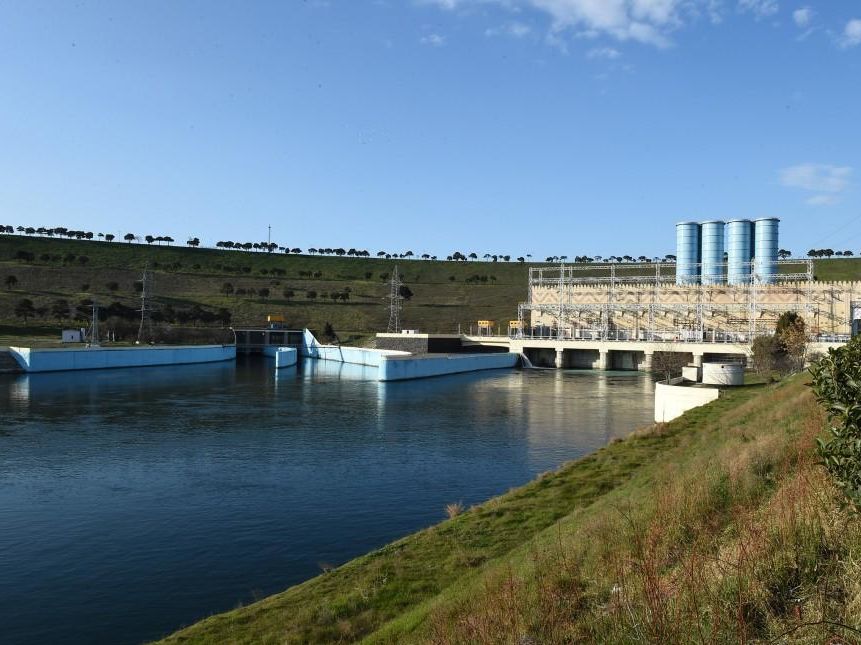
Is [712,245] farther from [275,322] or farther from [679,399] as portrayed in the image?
[275,322]

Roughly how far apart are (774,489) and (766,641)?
5546 millimetres

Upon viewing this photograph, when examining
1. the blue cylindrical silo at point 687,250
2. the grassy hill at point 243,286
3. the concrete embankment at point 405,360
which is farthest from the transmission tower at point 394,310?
the blue cylindrical silo at point 687,250

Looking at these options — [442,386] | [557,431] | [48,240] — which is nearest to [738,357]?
[442,386]

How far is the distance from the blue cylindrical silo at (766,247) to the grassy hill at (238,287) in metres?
47.7

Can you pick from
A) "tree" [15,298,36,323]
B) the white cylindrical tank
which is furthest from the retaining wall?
"tree" [15,298,36,323]

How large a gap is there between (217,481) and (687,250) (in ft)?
270

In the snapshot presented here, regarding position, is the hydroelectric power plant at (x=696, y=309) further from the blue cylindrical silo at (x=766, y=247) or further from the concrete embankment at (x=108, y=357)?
the concrete embankment at (x=108, y=357)

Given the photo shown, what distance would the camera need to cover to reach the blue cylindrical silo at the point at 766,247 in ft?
→ 275

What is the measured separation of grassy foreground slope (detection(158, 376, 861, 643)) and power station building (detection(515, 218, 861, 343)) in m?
64.5

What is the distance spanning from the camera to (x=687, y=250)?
92688mm

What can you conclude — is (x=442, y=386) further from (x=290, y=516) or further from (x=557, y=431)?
(x=290, y=516)

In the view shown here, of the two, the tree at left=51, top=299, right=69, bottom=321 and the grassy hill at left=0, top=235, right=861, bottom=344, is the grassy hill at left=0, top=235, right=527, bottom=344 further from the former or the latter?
the tree at left=51, top=299, right=69, bottom=321

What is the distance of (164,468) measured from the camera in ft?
85.8

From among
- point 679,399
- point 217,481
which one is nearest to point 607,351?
point 679,399
